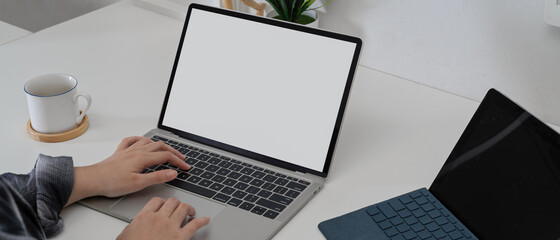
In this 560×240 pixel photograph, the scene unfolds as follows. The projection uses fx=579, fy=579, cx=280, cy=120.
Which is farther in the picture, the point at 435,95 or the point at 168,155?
the point at 435,95

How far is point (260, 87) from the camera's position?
972 mm

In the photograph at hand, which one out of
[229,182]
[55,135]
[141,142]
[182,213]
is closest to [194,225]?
[182,213]

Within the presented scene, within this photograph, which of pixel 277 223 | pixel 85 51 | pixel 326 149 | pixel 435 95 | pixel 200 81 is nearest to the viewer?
pixel 277 223

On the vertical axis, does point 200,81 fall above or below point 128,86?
above

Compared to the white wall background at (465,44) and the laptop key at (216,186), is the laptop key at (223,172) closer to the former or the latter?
the laptop key at (216,186)

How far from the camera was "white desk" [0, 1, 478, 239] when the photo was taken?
2.90ft

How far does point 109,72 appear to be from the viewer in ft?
4.05

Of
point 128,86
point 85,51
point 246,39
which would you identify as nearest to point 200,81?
point 246,39

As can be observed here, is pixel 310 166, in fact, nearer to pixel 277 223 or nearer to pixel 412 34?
pixel 277 223

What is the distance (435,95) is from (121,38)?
737mm

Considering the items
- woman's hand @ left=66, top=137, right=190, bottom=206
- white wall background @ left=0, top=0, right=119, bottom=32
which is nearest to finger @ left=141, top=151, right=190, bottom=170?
woman's hand @ left=66, top=137, right=190, bottom=206

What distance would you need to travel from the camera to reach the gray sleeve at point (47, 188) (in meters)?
0.78

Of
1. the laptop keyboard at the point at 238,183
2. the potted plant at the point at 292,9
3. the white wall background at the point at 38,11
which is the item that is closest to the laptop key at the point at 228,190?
the laptop keyboard at the point at 238,183

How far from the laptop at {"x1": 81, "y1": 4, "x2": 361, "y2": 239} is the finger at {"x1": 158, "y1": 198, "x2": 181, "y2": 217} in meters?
0.04
